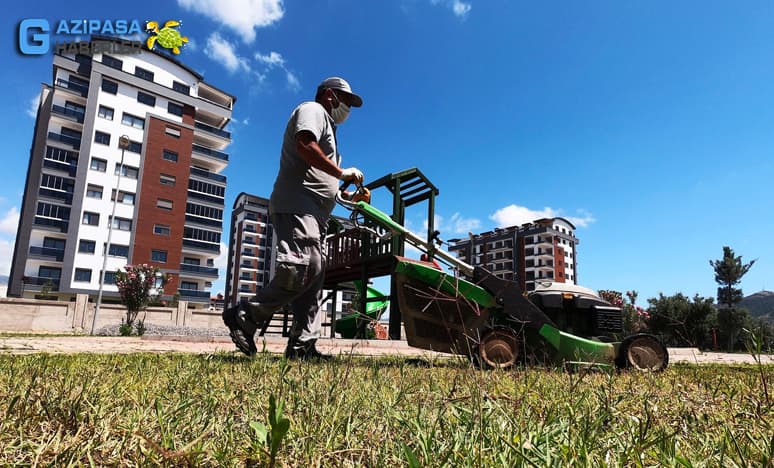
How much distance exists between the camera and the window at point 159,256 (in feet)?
165

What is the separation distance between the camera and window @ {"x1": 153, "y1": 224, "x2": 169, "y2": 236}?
5094cm

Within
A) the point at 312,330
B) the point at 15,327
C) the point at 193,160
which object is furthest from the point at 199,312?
the point at 193,160

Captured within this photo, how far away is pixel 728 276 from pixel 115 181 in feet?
206

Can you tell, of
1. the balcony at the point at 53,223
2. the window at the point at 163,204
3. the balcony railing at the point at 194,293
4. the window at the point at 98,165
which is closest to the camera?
the balcony at the point at 53,223

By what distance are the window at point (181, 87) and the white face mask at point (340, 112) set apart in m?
60.1

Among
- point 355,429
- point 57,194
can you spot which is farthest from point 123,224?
point 355,429

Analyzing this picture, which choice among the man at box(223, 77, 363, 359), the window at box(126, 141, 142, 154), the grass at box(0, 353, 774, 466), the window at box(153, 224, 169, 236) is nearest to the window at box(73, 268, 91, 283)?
the window at box(153, 224, 169, 236)

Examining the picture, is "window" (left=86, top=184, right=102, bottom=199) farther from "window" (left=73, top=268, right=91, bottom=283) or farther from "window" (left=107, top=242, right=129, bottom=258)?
"window" (left=73, top=268, right=91, bottom=283)

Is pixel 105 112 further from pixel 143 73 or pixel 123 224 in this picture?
pixel 123 224

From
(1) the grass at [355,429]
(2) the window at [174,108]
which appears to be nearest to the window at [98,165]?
(2) the window at [174,108]

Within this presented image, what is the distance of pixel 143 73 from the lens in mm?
53812

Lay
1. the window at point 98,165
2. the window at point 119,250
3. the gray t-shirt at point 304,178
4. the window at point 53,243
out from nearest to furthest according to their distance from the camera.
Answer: the gray t-shirt at point 304,178, the window at point 53,243, the window at point 119,250, the window at point 98,165

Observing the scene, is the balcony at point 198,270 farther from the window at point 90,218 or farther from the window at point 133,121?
the window at point 133,121

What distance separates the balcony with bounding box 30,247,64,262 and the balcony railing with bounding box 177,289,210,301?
12627 millimetres
